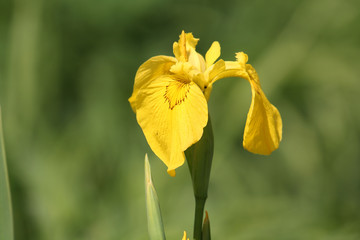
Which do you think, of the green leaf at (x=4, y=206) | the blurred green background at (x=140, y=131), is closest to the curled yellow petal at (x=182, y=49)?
the green leaf at (x=4, y=206)

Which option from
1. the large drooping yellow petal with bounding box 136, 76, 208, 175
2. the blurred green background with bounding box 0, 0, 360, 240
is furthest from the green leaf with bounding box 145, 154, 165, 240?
the blurred green background with bounding box 0, 0, 360, 240

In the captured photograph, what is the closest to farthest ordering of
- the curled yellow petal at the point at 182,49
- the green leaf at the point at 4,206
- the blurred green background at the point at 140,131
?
1. the green leaf at the point at 4,206
2. the curled yellow petal at the point at 182,49
3. the blurred green background at the point at 140,131

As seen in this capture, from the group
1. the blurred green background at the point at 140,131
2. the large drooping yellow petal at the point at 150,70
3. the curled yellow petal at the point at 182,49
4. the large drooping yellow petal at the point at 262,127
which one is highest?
the curled yellow petal at the point at 182,49

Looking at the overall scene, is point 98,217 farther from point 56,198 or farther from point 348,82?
point 348,82

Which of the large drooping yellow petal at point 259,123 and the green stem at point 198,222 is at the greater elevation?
the large drooping yellow petal at point 259,123

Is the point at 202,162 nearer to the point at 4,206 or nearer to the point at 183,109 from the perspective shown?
the point at 183,109

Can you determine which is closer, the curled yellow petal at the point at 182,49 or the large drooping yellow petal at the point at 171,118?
the large drooping yellow petal at the point at 171,118

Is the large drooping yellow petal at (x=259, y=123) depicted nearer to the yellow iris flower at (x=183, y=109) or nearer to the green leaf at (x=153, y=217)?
the yellow iris flower at (x=183, y=109)

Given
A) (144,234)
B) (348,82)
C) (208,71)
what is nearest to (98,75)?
(144,234)

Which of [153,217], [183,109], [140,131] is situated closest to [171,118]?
[183,109]
